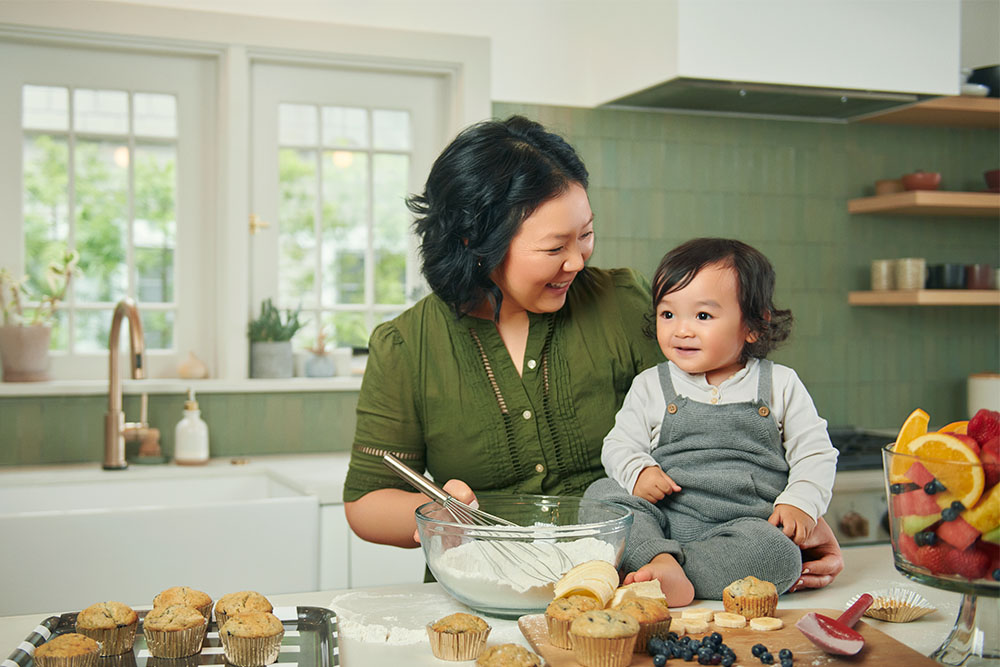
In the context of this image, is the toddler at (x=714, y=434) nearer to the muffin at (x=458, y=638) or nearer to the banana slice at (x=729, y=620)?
the banana slice at (x=729, y=620)

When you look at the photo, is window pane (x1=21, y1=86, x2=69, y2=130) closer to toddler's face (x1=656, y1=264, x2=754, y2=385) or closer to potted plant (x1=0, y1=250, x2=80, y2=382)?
potted plant (x1=0, y1=250, x2=80, y2=382)

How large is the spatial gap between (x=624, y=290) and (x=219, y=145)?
1.64 meters

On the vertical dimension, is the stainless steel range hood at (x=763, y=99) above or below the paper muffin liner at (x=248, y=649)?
above

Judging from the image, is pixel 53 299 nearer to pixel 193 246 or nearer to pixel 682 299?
pixel 193 246

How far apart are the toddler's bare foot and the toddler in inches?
1.5

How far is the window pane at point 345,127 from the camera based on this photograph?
292 centimetres

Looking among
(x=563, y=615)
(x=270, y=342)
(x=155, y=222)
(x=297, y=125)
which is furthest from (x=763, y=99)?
(x=563, y=615)

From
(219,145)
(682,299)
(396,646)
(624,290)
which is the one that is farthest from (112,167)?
(396,646)

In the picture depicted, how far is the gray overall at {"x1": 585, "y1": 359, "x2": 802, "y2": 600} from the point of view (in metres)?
1.15

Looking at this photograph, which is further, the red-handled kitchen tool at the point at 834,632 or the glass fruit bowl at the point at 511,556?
the glass fruit bowl at the point at 511,556

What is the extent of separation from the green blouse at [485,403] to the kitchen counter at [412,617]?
29 centimetres

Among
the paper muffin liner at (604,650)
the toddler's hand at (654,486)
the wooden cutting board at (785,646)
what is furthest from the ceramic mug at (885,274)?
the paper muffin liner at (604,650)

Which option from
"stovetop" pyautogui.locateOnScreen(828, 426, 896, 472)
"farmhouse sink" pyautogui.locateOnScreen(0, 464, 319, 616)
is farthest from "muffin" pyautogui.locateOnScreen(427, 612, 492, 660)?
"stovetop" pyautogui.locateOnScreen(828, 426, 896, 472)

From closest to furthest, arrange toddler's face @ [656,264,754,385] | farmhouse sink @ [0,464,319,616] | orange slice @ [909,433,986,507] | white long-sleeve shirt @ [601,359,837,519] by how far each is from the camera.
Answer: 1. orange slice @ [909,433,986,507]
2. white long-sleeve shirt @ [601,359,837,519]
3. toddler's face @ [656,264,754,385]
4. farmhouse sink @ [0,464,319,616]
